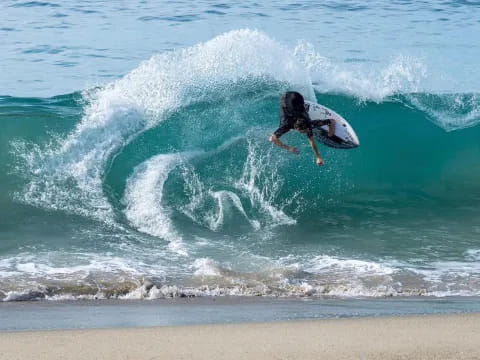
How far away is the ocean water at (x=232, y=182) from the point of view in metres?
8.39

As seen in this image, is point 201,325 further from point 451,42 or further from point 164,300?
point 451,42

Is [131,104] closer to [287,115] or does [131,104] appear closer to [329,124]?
[329,124]

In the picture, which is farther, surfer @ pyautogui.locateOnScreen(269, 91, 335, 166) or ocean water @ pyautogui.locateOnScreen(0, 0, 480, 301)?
surfer @ pyautogui.locateOnScreen(269, 91, 335, 166)

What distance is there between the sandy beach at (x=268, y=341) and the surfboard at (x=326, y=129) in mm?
5323

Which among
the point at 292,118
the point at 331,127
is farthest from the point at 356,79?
the point at 292,118

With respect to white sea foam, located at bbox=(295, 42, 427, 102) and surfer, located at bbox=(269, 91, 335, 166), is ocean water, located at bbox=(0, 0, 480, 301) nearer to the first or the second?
white sea foam, located at bbox=(295, 42, 427, 102)

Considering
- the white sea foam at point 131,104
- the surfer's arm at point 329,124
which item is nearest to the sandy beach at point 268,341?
the white sea foam at point 131,104

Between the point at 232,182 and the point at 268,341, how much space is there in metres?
6.33

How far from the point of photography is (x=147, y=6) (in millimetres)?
27297

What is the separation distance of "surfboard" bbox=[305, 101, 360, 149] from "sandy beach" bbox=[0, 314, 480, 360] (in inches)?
210

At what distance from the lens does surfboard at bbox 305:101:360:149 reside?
1135 centimetres

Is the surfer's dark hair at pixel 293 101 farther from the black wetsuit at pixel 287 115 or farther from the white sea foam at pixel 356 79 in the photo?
the white sea foam at pixel 356 79

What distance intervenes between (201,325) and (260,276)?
2.16m

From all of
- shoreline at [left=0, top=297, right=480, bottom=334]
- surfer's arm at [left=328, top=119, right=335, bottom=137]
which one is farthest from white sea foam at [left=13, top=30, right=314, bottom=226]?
shoreline at [left=0, top=297, right=480, bottom=334]
